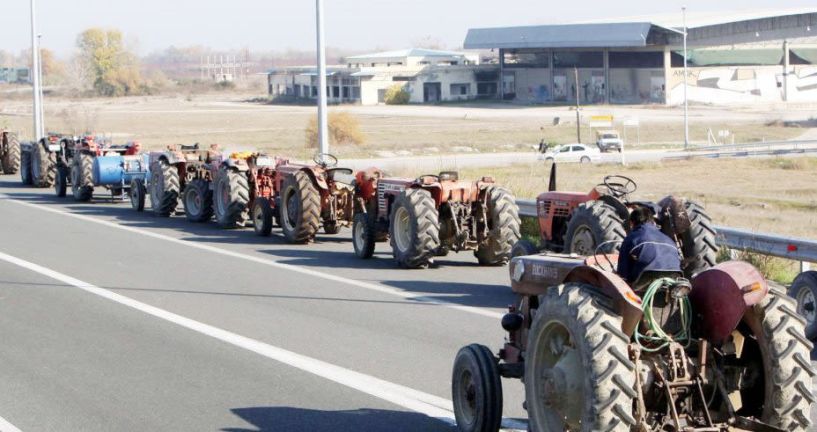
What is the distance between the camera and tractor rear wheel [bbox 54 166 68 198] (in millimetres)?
32344

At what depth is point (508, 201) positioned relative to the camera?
60.8 feet

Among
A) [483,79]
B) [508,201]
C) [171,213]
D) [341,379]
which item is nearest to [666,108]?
[483,79]

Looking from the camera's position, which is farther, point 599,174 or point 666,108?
point 666,108

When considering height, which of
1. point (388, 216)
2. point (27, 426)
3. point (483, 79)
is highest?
point (483, 79)

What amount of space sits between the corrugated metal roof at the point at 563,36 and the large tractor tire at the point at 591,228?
97.7 meters

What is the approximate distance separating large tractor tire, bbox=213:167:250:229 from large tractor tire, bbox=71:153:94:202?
7.00 meters

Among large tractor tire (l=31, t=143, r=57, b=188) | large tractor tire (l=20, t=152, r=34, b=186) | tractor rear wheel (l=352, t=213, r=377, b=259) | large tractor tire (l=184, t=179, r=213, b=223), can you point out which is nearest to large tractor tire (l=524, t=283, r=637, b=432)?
tractor rear wheel (l=352, t=213, r=377, b=259)

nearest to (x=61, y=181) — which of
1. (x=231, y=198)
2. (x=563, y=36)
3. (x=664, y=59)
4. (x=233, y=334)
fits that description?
(x=231, y=198)

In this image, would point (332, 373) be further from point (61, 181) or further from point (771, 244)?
point (61, 181)

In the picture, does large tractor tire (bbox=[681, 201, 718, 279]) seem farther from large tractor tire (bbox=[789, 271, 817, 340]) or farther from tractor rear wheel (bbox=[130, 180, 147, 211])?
tractor rear wheel (bbox=[130, 180, 147, 211])

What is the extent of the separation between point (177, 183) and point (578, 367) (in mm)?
20488

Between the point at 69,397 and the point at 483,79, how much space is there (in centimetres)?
12551

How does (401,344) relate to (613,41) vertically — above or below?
below

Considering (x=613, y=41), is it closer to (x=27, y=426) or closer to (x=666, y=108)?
(x=666, y=108)
